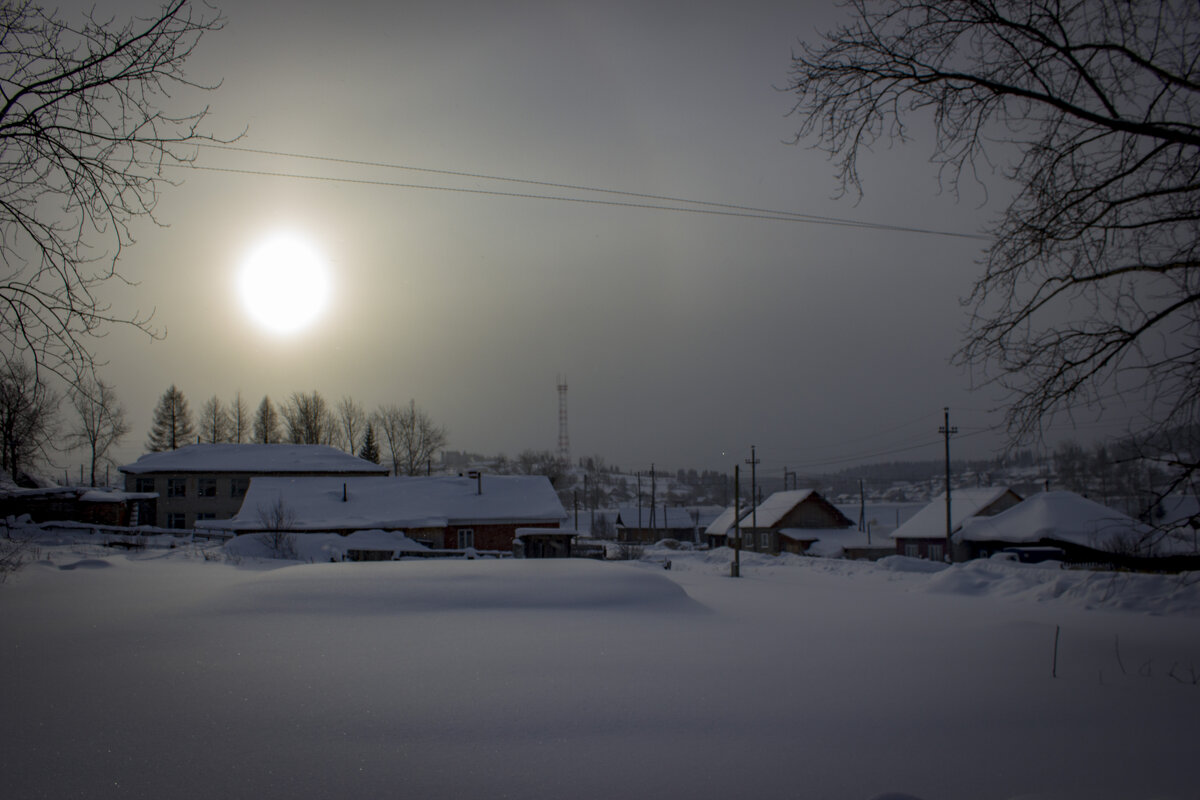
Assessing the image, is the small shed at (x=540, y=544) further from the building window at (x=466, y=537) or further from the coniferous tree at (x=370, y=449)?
the coniferous tree at (x=370, y=449)

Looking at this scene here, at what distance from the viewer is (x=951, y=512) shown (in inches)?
1833

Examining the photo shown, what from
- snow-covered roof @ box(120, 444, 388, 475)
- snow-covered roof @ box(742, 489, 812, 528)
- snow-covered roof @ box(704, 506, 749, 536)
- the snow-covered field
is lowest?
snow-covered roof @ box(704, 506, 749, 536)

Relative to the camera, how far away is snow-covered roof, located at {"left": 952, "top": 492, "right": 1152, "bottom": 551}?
3916 cm

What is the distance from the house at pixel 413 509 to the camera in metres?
34.5

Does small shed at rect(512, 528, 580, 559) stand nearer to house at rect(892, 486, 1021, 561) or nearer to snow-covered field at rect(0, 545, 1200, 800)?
snow-covered field at rect(0, 545, 1200, 800)

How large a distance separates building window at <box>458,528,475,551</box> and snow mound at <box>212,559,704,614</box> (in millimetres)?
22081

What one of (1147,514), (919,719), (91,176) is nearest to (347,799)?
(919,719)

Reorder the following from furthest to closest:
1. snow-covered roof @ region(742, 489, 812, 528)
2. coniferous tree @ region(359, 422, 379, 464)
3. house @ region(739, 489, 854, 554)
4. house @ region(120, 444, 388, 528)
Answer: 1. coniferous tree @ region(359, 422, 379, 464)
2. snow-covered roof @ region(742, 489, 812, 528)
3. house @ region(739, 489, 854, 554)
4. house @ region(120, 444, 388, 528)

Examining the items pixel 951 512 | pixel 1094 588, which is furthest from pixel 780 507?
pixel 1094 588

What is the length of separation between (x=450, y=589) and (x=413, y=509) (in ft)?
85.9

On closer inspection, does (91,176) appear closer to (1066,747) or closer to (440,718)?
(440,718)

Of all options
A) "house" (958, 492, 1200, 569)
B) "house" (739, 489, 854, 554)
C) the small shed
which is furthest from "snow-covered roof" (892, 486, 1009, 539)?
→ the small shed

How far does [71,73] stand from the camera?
19.8ft

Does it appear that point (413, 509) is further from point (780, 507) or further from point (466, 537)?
point (780, 507)
